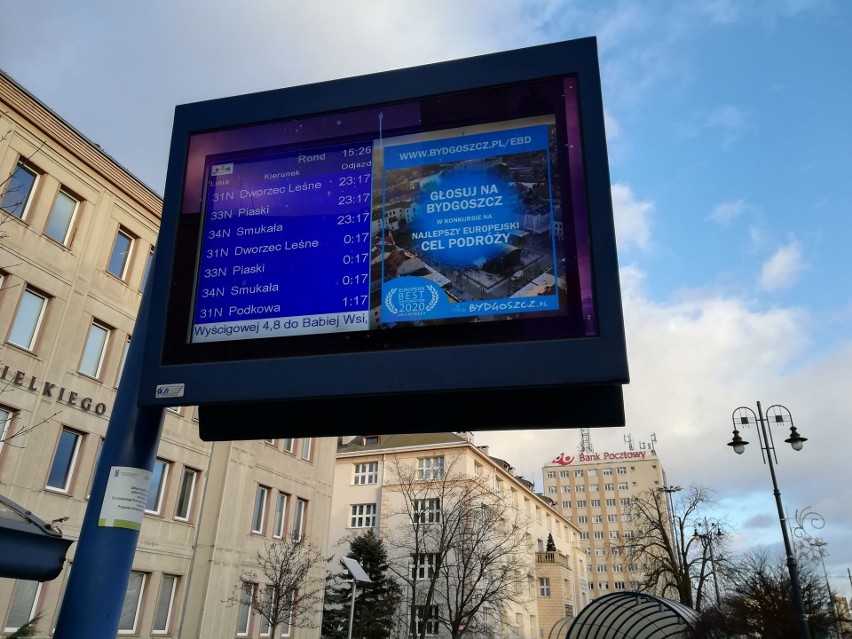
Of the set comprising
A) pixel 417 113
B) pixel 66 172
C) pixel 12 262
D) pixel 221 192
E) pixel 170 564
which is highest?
pixel 66 172

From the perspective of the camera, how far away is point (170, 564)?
23406 mm

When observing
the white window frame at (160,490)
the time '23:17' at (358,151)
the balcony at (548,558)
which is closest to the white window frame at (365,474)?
the balcony at (548,558)

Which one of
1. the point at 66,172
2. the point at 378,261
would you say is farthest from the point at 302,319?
the point at 66,172

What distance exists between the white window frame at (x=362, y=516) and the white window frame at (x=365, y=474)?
1.87 metres

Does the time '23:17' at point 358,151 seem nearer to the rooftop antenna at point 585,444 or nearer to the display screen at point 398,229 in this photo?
the display screen at point 398,229

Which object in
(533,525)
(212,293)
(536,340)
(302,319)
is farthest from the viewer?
(533,525)

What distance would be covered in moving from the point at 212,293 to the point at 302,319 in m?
0.90

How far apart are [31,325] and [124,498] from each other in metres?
16.6

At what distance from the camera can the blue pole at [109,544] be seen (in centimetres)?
525

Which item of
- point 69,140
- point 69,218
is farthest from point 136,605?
point 69,140

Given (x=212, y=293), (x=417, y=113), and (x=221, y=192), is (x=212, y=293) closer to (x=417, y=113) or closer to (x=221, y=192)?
(x=221, y=192)

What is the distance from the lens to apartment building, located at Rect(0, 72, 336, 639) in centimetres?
1862

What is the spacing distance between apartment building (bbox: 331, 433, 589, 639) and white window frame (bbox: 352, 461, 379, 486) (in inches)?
3.2

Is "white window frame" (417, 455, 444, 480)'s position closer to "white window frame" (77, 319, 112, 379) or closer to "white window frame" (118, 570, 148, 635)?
"white window frame" (118, 570, 148, 635)
